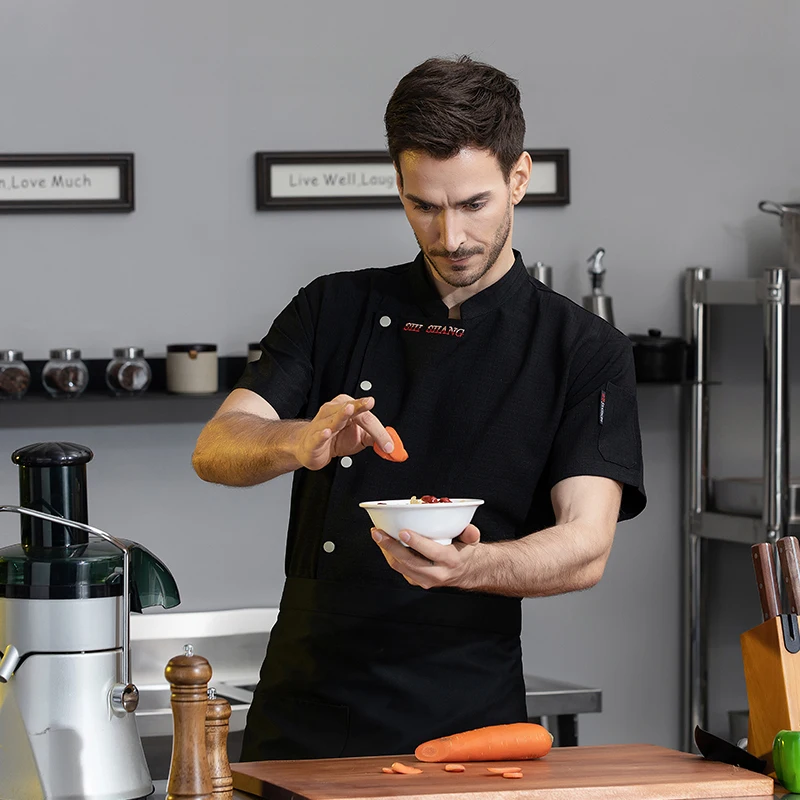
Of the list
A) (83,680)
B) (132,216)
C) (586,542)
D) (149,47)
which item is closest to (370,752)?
(586,542)

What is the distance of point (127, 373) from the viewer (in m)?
3.36

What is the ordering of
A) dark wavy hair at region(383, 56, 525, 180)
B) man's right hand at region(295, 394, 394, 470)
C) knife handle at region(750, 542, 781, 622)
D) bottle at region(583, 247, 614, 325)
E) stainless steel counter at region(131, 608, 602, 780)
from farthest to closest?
bottle at region(583, 247, 614, 325)
stainless steel counter at region(131, 608, 602, 780)
dark wavy hair at region(383, 56, 525, 180)
knife handle at region(750, 542, 781, 622)
man's right hand at region(295, 394, 394, 470)

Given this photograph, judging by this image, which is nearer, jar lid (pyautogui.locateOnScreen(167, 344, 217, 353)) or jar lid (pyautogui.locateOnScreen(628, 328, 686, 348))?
jar lid (pyautogui.locateOnScreen(167, 344, 217, 353))

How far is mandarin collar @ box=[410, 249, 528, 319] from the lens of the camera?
6.86 feet

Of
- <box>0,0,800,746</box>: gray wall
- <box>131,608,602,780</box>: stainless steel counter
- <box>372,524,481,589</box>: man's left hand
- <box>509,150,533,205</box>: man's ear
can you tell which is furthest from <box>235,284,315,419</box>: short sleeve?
<box>0,0,800,746</box>: gray wall

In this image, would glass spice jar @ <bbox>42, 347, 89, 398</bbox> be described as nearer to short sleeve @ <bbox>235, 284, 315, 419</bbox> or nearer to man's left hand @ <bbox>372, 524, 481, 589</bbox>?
short sleeve @ <bbox>235, 284, 315, 419</bbox>

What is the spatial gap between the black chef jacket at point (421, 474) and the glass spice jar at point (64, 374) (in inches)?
50.8

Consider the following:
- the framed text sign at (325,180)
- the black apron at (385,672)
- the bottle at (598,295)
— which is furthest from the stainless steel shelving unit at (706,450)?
the black apron at (385,672)

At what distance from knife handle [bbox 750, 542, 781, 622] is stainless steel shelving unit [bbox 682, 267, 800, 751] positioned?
5.87 ft

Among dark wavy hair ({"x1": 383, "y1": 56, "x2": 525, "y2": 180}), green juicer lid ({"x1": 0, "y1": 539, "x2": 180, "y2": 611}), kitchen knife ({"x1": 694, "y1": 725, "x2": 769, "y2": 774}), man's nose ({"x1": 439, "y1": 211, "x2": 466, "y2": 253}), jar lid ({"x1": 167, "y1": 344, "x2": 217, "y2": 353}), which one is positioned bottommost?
kitchen knife ({"x1": 694, "y1": 725, "x2": 769, "y2": 774})

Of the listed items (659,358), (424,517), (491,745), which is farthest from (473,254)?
(659,358)

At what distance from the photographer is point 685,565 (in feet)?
12.8

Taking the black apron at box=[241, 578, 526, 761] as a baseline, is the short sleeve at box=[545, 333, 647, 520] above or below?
above

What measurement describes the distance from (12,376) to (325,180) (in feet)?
3.13
